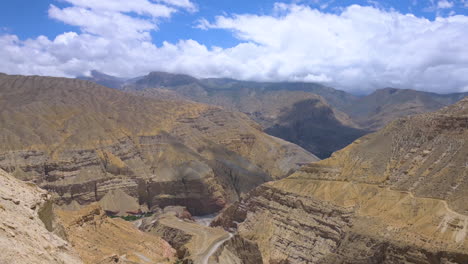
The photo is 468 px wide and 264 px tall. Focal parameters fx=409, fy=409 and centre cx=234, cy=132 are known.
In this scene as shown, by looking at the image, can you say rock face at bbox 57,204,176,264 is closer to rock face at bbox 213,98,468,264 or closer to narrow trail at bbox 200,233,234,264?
narrow trail at bbox 200,233,234,264

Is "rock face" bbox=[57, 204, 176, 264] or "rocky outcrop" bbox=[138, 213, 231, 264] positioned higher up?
"rock face" bbox=[57, 204, 176, 264]

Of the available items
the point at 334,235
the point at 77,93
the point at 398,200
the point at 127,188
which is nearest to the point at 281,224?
the point at 334,235

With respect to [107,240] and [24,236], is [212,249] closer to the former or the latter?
[107,240]

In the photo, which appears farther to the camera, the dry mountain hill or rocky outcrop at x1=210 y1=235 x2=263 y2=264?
rocky outcrop at x1=210 y1=235 x2=263 y2=264

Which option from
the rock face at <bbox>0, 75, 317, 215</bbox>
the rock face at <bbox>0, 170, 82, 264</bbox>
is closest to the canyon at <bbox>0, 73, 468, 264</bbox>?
the rock face at <bbox>0, 170, 82, 264</bbox>

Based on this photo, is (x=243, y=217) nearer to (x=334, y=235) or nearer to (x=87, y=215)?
(x=334, y=235)

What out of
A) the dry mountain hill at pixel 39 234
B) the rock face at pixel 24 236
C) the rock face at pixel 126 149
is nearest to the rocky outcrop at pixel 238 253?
the dry mountain hill at pixel 39 234
